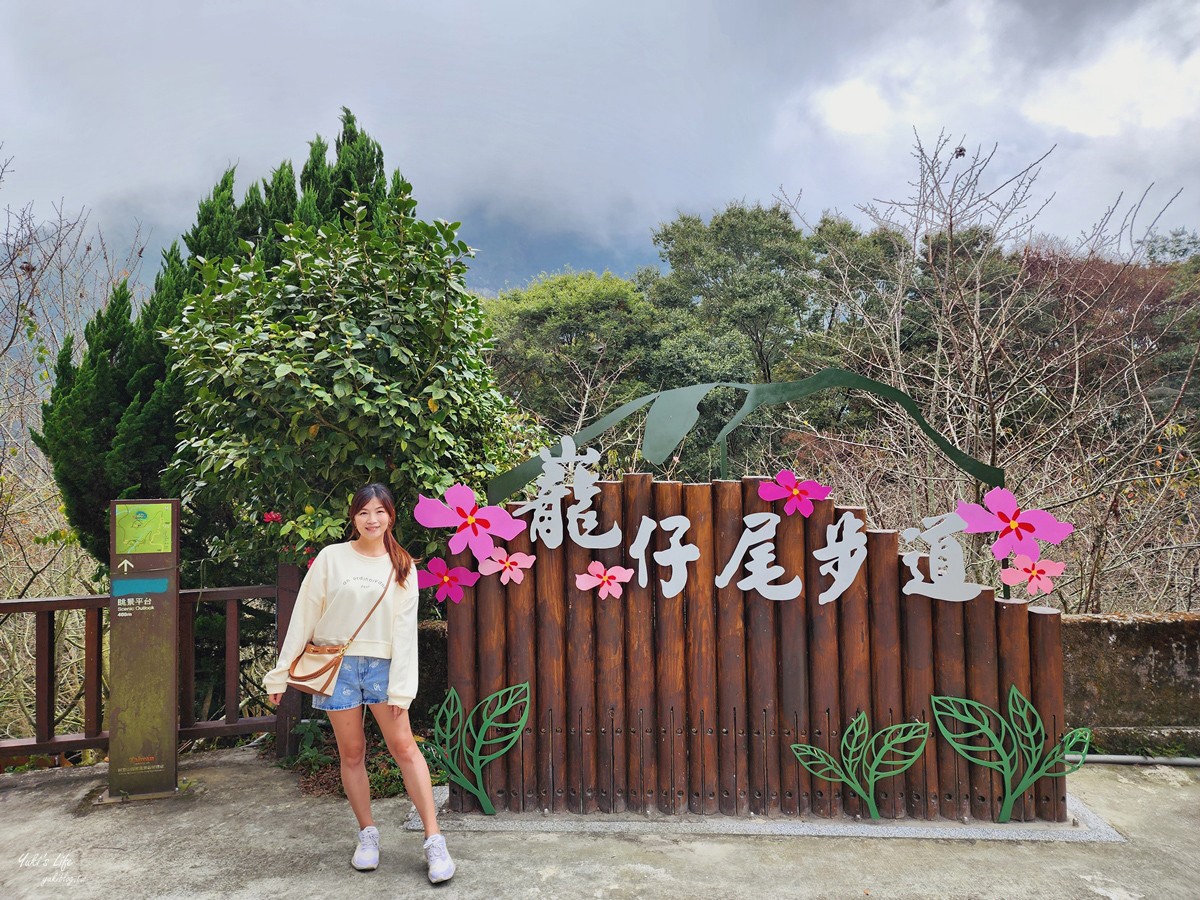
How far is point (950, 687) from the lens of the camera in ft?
11.2

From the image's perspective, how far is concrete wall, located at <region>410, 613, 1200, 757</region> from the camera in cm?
432

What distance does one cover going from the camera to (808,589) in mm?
3498

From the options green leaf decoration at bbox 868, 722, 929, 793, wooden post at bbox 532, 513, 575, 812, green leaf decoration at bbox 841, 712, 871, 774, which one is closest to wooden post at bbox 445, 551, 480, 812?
wooden post at bbox 532, 513, 575, 812

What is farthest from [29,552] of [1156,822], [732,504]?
[1156,822]

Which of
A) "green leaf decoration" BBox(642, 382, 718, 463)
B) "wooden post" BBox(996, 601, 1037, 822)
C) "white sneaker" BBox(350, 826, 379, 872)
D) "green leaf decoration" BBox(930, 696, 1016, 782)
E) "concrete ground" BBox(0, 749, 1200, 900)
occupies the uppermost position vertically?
"green leaf decoration" BBox(642, 382, 718, 463)

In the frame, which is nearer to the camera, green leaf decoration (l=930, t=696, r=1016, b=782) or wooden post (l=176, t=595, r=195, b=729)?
green leaf decoration (l=930, t=696, r=1016, b=782)

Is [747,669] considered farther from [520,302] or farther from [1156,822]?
[520,302]

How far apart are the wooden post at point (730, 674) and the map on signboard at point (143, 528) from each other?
286cm

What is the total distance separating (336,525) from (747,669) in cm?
221

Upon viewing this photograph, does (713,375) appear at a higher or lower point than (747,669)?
higher

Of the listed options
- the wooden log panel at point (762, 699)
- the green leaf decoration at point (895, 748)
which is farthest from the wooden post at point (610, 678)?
the green leaf decoration at point (895, 748)

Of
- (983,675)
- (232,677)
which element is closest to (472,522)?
(232,677)

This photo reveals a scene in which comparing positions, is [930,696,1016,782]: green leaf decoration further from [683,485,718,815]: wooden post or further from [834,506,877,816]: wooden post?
[683,485,718,815]: wooden post

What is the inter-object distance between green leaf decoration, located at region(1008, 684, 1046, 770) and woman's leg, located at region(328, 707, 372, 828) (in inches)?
116
